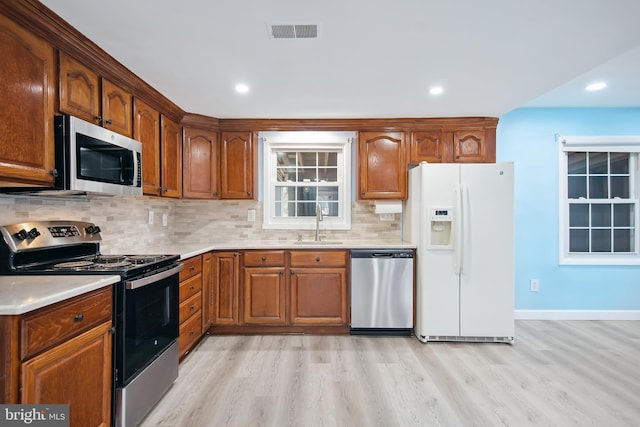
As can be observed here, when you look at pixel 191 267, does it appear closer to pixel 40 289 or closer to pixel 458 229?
pixel 40 289

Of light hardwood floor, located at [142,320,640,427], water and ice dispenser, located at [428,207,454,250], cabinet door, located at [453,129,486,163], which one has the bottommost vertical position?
light hardwood floor, located at [142,320,640,427]

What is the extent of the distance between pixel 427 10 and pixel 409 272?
231cm

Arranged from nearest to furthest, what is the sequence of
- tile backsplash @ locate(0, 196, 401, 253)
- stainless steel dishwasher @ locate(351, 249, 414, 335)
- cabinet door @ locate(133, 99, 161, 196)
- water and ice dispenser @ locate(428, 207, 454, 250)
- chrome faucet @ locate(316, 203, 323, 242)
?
cabinet door @ locate(133, 99, 161, 196) < water and ice dispenser @ locate(428, 207, 454, 250) < stainless steel dishwasher @ locate(351, 249, 414, 335) < tile backsplash @ locate(0, 196, 401, 253) < chrome faucet @ locate(316, 203, 323, 242)

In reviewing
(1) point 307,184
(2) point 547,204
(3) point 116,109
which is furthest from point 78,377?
(2) point 547,204

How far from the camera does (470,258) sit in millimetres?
3064

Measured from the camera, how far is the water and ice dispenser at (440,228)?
3.11 metres

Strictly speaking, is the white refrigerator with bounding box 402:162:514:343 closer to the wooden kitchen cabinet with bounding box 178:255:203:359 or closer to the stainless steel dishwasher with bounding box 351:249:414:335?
the stainless steel dishwasher with bounding box 351:249:414:335

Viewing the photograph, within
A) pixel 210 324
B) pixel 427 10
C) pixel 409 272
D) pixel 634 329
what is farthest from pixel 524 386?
pixel 210 324

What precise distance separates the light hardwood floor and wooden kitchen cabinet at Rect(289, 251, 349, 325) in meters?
0.22

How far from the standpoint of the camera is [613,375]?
97.7 inches

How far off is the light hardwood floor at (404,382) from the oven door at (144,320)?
40 cm

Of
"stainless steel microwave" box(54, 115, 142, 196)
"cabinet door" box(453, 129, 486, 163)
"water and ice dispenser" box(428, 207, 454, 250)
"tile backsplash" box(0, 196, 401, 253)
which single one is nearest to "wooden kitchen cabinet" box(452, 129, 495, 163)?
"cabinet door" box(453, 129, 486, 163)

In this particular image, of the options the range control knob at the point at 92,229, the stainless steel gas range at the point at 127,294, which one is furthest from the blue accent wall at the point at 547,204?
the range control knob at the point at 92,229

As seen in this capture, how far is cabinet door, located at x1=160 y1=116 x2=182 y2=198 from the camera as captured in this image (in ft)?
9.82
